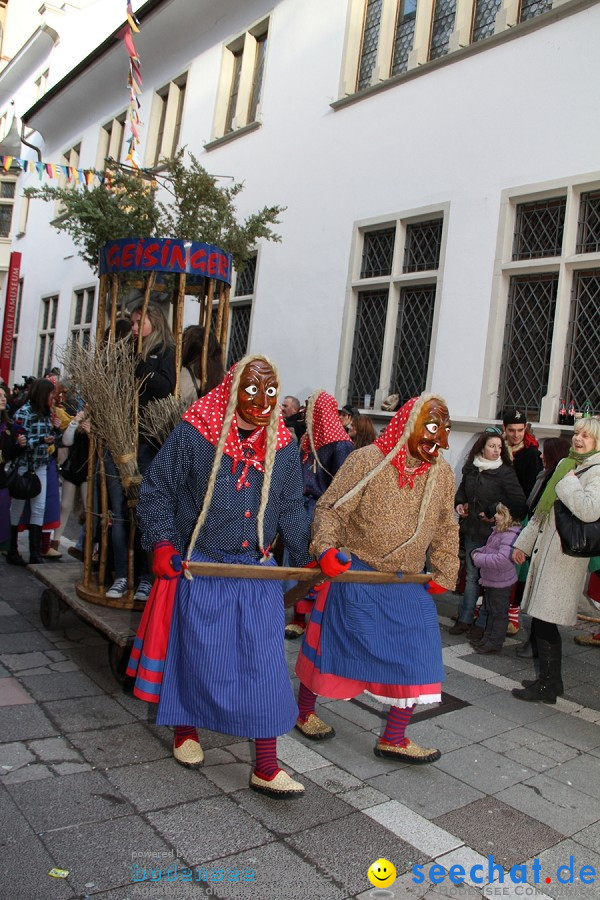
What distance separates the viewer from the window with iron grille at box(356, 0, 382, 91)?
10578 mm

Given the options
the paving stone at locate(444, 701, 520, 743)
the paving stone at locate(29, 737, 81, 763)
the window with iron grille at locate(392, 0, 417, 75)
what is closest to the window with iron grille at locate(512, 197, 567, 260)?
the window with iron grille at locate(392, 0, 417, 75)

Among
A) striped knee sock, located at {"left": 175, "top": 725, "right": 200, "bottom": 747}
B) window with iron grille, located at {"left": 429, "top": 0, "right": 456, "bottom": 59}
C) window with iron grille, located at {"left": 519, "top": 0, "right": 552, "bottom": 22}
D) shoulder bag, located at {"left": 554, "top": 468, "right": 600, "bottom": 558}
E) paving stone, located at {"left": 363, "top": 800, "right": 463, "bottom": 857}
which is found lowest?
paving stone, located at {"left": 363, "top": 800, "right": 463, "bottom": 857}

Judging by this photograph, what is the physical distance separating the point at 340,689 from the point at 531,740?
122cm

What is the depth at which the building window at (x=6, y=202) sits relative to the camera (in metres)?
26.9

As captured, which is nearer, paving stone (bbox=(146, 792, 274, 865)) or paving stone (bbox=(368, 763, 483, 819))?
paving stone (bbox=(146, 792, 274, 865))

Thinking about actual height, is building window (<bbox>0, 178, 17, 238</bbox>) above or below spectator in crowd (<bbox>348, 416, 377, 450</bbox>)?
above

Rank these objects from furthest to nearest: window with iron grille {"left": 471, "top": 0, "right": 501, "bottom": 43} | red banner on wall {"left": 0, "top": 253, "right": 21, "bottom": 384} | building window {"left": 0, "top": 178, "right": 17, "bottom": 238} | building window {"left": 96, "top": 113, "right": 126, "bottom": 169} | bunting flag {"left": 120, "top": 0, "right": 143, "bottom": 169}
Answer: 1. building window {"left": 0, "top": 178, "right": 17, "bottom": 238}
2. red banner on wall {"left": 0, "top": 253, "right": 21, "bottom": 384}
3. building window {"left": 96, "top": 113, "right": 126, "bottom": 169}
4. bunting flag {"left": 120, "top": 0, "right": 143, "bottom": 169}
5. window with iron grille {"left": 471, "top": 0, "right": 501, "bottom": 43}

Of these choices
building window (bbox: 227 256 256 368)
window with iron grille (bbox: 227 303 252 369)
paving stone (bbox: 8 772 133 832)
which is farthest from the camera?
window with iron grille (bbox: 227 303 252 369)

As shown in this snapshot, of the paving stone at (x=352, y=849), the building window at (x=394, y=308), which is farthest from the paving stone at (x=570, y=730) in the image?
the building window at (x=394, y=308)

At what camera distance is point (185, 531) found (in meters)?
3.39

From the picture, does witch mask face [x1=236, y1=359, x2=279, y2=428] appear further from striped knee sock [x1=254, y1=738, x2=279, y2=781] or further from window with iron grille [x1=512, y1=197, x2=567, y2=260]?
window with iron grille [x1=512, y1=197, x2=567, y2=260]

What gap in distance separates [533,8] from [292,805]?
8.51 metres

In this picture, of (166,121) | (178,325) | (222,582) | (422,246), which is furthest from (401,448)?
(166,121)

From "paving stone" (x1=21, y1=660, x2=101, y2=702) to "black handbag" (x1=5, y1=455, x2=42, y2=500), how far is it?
2.95m
